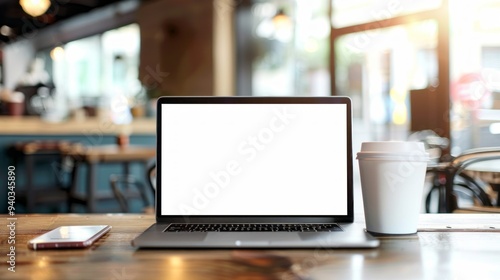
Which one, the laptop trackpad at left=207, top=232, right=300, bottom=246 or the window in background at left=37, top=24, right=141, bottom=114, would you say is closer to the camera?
the laptop trackpad at left=207, top=232, right=300, bottom=246

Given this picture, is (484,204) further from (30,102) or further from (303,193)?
(30,102)

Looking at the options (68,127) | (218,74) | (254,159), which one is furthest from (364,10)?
(254,159)

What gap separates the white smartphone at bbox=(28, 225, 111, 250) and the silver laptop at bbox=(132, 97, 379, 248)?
129 millimetres

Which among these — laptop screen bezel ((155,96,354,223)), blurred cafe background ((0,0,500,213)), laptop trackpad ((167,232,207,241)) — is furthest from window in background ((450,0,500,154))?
laptop trackpad ((167,232,207,241))

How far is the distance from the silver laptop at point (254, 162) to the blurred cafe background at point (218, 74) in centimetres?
89

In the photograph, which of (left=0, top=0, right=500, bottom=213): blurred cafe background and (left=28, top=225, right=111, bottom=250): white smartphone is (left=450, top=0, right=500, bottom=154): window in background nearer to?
(left=0, top=0, right=500, bottom=213): blurred cafe background

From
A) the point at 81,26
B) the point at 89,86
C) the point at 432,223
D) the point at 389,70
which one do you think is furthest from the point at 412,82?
the point at 81,26

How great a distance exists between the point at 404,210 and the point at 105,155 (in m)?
4.08

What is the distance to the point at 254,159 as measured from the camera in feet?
3.66

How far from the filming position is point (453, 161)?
1981 mm

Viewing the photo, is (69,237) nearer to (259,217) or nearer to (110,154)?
(259,217)

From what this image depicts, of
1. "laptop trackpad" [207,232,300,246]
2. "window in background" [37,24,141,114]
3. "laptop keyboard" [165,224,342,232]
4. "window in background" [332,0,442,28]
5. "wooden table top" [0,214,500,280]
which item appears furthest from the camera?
"window in background" [37,24,141,114]

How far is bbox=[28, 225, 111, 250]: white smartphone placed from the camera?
906mm

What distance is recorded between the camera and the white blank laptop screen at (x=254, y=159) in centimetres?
109
